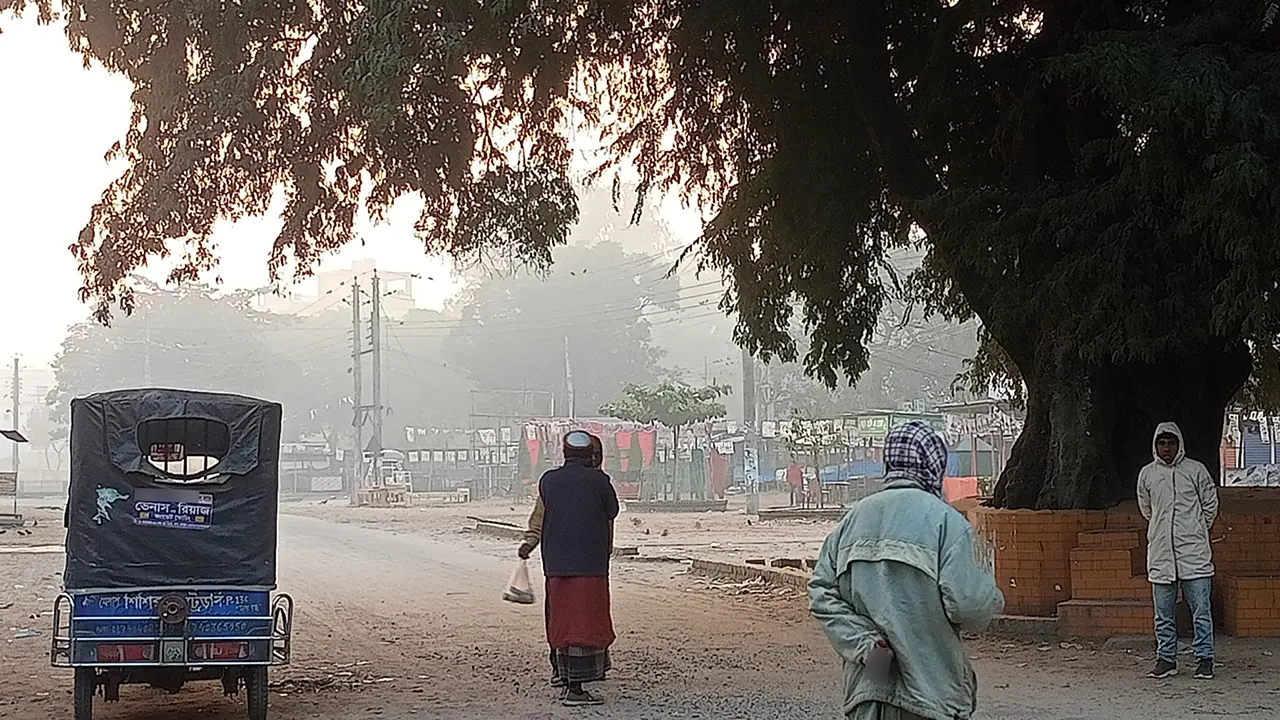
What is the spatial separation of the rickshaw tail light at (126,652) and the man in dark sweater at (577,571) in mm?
2546

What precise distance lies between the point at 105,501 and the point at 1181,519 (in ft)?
23.6

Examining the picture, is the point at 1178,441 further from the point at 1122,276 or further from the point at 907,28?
the point at 907,28

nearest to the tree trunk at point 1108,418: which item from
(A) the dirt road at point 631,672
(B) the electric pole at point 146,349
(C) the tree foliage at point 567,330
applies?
(A) the dirt road at point 631,672

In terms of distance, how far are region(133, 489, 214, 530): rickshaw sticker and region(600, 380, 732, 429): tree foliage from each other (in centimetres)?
4002

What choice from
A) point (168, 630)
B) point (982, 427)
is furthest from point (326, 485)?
point (168, 630)

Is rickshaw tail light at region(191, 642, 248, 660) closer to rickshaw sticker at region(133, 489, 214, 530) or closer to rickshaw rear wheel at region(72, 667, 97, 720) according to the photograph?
rickshaw rear wheel at region(72, 667, 97, 720)

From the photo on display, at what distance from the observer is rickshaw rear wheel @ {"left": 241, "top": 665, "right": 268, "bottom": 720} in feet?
29.1

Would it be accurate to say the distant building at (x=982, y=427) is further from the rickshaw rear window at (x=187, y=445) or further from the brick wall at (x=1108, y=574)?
the rickshaw rear window at (x=187, y=445)

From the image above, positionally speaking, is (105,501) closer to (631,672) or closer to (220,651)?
(220,651)

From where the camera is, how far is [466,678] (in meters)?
11.0

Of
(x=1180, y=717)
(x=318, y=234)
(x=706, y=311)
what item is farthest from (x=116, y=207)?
(x=706, y=311)

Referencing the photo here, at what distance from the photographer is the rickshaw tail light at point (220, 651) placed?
8.59 m

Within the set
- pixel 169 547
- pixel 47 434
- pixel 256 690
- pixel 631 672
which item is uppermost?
pixel 47 434

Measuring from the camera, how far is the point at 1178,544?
33.2 feet
